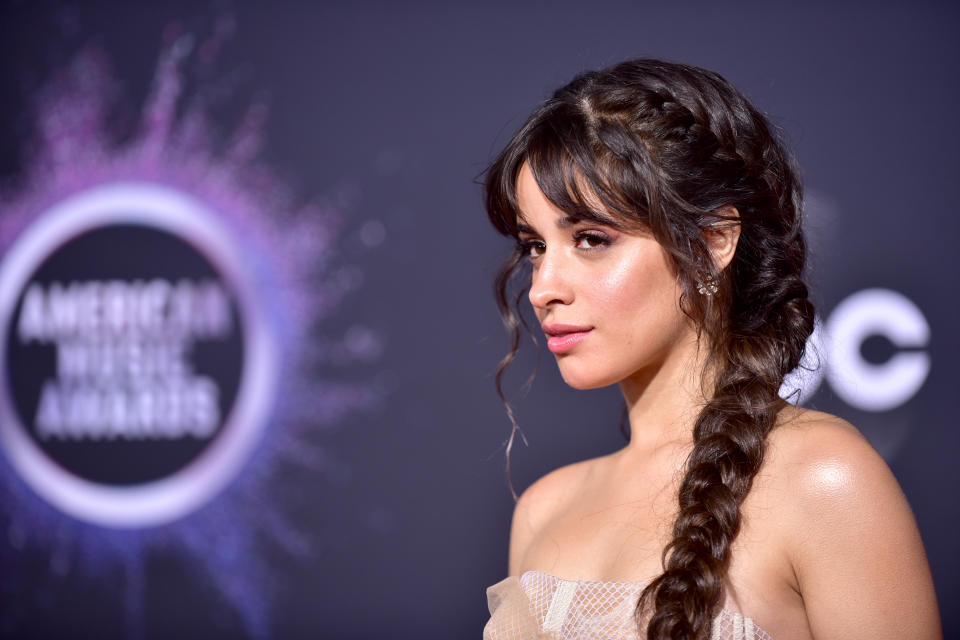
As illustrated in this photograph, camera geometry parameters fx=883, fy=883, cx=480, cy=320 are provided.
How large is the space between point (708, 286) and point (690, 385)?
0.55ft

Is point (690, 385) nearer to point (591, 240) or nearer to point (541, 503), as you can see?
point (591, 240)

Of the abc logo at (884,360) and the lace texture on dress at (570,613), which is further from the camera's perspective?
the abc logo at (884,360)

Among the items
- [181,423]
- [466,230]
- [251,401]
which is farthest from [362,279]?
[181,423]

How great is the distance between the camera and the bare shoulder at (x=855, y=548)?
1.08m

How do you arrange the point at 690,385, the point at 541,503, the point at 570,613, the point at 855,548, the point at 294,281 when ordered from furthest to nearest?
the point at 294,281 → the point at 541,503 → the point at 690,385 → the point at 570,613 → the point at 855,548

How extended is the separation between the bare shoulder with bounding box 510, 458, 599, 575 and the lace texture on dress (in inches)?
6.8

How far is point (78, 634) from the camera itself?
2691 millimetres

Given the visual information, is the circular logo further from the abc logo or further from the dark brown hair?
the abc logo

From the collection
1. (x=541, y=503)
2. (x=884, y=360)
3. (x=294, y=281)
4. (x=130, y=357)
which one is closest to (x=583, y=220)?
(x=541, y=503)

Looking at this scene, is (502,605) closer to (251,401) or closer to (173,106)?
(251,401)

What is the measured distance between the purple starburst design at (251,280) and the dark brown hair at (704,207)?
128 cm

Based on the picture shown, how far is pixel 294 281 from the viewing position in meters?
2.61

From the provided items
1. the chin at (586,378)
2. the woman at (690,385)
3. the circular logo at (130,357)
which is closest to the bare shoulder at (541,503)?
the woman at (690,385)

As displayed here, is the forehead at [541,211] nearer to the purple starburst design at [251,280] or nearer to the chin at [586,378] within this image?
the chin at [586,378]
